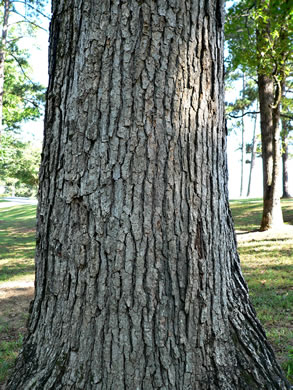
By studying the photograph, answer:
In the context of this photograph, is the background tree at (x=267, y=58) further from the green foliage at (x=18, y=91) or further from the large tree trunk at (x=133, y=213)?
the green foliage at (x=18, y=91)

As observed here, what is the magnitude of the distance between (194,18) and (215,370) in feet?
6.64

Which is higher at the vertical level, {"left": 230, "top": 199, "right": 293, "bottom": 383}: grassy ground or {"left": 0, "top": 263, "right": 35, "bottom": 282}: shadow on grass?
{"left": 230, "top": 199, "right": 293, "bottom": 383}: grassy ground

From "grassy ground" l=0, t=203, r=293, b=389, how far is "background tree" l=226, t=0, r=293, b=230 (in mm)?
1438

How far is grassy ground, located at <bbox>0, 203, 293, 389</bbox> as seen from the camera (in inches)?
135

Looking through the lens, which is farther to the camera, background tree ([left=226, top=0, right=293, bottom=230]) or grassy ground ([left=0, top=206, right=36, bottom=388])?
background tree ([left=226, top=0, right=293, bottom=230])

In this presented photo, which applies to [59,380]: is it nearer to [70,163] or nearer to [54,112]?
[70,163]

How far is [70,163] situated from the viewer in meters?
1.89

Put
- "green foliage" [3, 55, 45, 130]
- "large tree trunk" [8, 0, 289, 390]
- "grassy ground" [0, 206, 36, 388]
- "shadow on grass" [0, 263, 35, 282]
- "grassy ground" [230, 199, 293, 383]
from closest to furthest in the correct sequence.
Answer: "large tree trunk" [8, 0, 289, 390]
"grassy ground" [230, 199, 293, 383]
"grassy ground" [0, 206, 36, 388]
"shadow on grass" [0, 263, 35, 282]
"green foliage" [3, 55, 45, 130]

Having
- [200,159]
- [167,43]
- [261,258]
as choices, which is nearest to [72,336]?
[200,159]

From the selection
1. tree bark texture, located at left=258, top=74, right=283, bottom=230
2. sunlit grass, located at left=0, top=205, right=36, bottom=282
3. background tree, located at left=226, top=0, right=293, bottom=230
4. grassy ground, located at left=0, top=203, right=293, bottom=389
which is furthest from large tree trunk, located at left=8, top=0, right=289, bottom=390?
tree bark texture, located at left=258, top=74, right=283, bottom=230

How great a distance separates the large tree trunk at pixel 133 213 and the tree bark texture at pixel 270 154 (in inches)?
344

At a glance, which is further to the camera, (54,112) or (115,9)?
(54,112)

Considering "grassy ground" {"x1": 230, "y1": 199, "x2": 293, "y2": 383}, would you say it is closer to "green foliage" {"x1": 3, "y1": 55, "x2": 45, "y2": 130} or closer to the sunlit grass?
the sunlit grass

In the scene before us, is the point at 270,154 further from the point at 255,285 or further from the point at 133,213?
the point at 133,213
